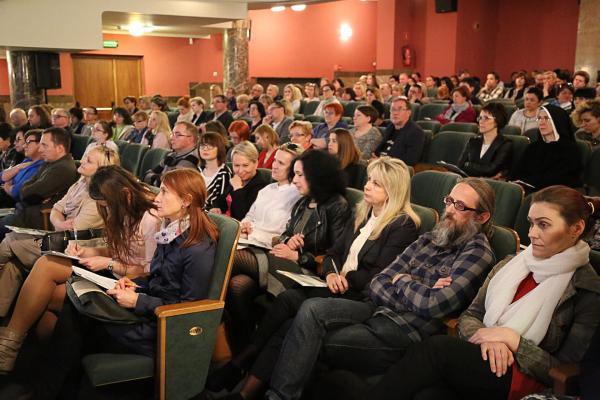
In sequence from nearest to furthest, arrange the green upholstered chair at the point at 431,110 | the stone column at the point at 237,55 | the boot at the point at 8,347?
the boot at the point at 8,347 < the green upholstered chair at the point at 431,110 < the stone column at the point at 237,55

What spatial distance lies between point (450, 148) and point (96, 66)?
12311mm

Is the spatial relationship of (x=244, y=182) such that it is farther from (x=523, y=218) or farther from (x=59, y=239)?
(x=523, y=218)

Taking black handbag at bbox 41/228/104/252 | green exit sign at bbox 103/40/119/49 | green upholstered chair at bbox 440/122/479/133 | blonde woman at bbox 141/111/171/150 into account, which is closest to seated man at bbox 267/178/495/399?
black handbag at bbox 41/228/104/252

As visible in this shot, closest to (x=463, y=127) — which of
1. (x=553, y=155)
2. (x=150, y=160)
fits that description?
(x=553, y=155)

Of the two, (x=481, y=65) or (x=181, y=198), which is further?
(x=481, y=65)

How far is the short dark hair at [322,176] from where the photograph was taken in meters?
3.10

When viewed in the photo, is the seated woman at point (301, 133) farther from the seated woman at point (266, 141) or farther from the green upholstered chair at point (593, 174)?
the green upholstered chair at point (593, 174)

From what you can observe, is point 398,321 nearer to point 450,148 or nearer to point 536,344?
point 536,344

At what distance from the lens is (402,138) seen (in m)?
5.23

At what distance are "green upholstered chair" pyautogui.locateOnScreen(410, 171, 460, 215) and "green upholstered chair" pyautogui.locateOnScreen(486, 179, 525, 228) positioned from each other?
243 mm

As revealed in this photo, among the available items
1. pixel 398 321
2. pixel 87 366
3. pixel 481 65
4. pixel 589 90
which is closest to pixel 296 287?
pixel 398 321

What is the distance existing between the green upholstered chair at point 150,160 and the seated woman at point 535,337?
353cm

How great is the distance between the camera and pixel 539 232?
1905 mm

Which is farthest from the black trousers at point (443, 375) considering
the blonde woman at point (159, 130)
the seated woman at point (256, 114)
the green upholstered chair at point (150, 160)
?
the seated woman at point (256, 114)
